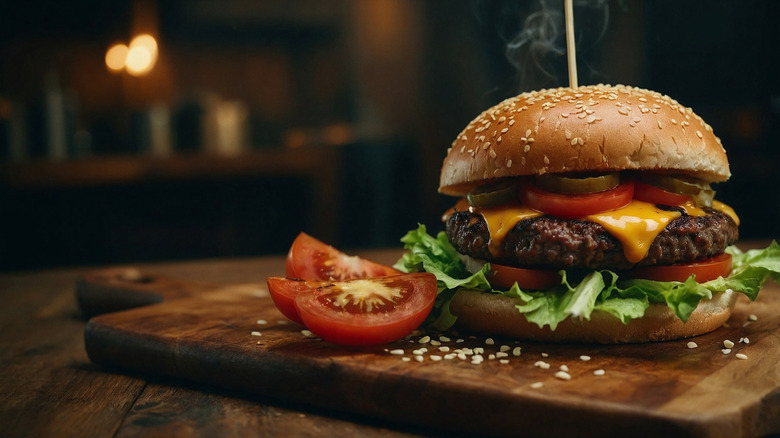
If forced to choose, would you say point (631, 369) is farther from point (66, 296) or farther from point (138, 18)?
point (138, 18)

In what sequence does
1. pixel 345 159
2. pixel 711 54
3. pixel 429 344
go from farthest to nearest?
pixel 345 159
pixel 711 54
pixel 429 344

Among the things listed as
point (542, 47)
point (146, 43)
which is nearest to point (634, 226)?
point (542, 47)

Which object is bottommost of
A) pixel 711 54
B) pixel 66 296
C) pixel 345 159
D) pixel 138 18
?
pixel 66 296

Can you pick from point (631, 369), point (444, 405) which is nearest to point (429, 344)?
point (444, 405)

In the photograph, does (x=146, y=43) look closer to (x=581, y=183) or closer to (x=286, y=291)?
(x=286, y=291)

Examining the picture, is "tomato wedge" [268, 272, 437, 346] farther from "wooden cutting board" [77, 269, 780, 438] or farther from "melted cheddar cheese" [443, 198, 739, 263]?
"melted cheddar cheese" [443, 198, 739, 263]

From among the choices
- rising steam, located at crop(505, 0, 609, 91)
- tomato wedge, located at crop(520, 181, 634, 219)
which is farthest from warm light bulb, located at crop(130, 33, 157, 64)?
tomato wedge, located at crop(520, 181, 634, 219)

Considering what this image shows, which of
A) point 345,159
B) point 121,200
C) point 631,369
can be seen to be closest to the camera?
point 631,369
